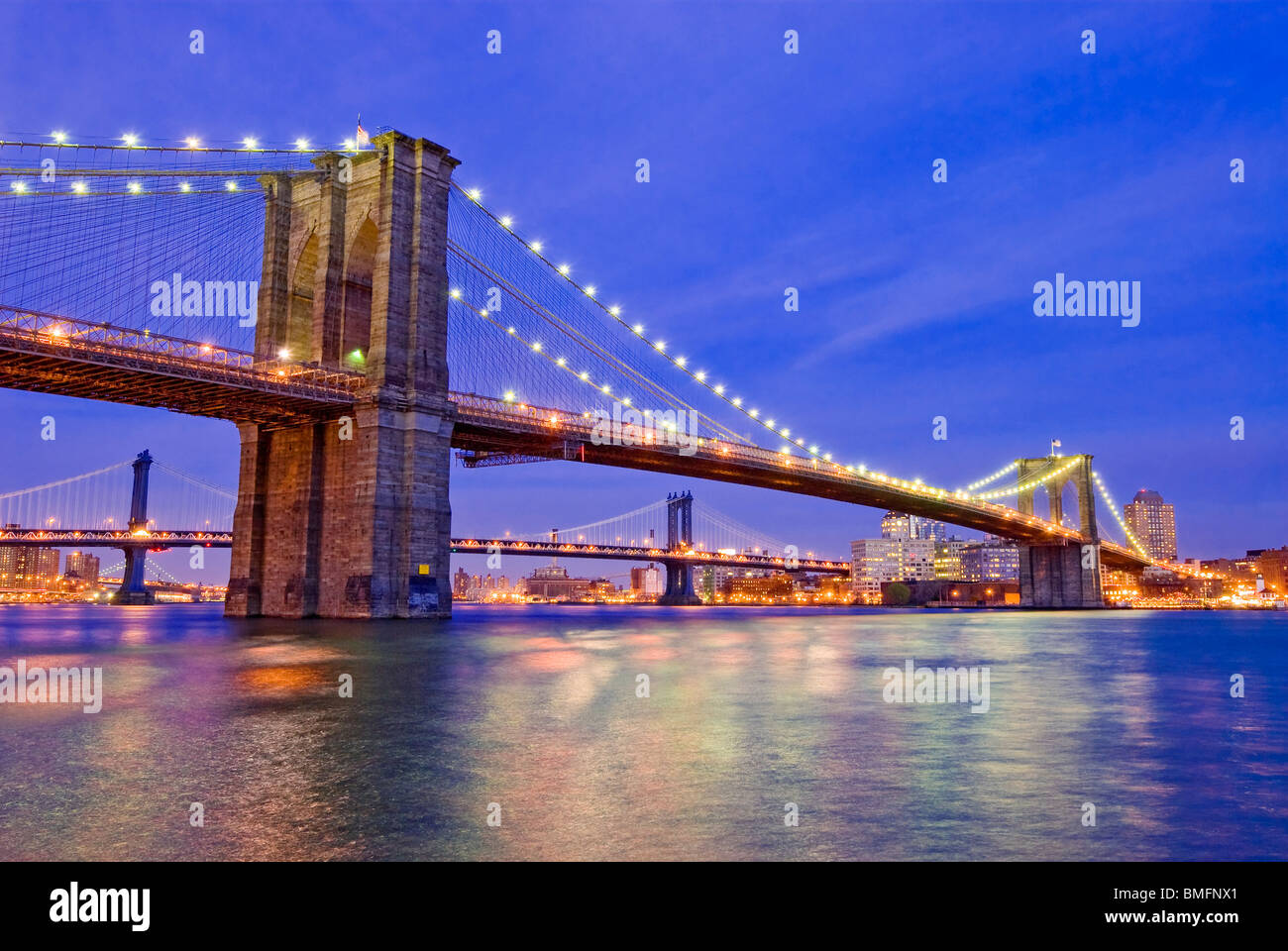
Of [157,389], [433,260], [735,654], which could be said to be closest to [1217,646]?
[735,654]

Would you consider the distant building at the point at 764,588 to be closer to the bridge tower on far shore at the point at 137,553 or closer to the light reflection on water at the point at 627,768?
the bridge tower on far shore at the point at 137,553

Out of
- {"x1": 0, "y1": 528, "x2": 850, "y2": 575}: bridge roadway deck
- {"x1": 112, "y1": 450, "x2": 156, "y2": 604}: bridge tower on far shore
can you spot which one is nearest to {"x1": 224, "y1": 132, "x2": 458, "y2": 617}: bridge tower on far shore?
{"x1": 0, "y1": 528, "x2": 850, "y2": 575}: bridge roadway deck

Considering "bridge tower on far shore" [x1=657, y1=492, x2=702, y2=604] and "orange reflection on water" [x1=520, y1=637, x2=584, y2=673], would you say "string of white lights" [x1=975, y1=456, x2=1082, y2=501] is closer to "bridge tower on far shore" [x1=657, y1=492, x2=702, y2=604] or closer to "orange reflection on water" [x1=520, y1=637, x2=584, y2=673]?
"bridge tower on far shore" [x1=657, y1=492, x2=702, y2=604]

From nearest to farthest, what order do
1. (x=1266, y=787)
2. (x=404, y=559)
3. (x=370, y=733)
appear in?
(x=1266, y=787), (x=370, y=733), (x=404, y=559)

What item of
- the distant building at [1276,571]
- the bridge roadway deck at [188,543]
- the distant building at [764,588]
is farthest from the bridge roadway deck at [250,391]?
the distant building at [1276,571]

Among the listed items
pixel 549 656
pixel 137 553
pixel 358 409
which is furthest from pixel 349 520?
pixel 137 553

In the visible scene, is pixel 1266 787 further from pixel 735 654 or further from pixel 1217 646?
pixel 1217 646
